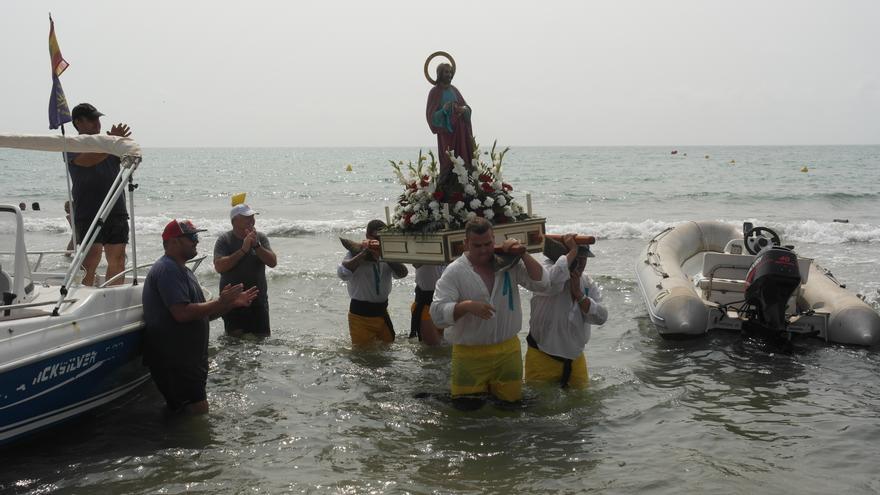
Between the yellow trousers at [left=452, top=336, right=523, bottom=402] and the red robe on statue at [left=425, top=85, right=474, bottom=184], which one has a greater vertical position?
the red robe on statue at [left=425, top=85, right=474, bottom=184]

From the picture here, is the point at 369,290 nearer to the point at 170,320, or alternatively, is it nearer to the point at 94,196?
the point at 170,320

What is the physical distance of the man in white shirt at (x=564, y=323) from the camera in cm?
620

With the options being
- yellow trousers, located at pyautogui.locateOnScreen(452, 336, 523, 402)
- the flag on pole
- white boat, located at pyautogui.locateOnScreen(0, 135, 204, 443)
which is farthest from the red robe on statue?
the flag on pole

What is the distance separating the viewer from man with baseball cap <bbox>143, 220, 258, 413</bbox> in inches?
233

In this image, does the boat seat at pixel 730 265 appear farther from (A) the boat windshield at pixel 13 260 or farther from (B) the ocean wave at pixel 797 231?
(B) the ocean wave at pixel 797 231

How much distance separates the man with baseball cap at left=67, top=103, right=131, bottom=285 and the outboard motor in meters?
6.94

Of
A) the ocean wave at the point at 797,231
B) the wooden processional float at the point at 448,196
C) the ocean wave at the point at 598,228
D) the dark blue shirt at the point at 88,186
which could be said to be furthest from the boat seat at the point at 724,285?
the ocean wave at the point at 797,231

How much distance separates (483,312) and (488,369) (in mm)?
744

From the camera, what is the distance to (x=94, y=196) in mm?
7629

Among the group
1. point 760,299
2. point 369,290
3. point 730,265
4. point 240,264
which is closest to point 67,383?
point 240,264

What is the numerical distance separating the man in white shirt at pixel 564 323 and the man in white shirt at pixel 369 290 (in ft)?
7.58

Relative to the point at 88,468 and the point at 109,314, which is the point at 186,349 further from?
the point at 88,468

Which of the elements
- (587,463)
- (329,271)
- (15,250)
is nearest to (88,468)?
(15,250)

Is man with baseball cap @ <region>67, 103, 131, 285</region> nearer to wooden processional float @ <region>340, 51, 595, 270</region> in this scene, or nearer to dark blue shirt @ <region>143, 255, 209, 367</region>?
dark blue shirt @ <region>143, 255, 209, 367</region>
